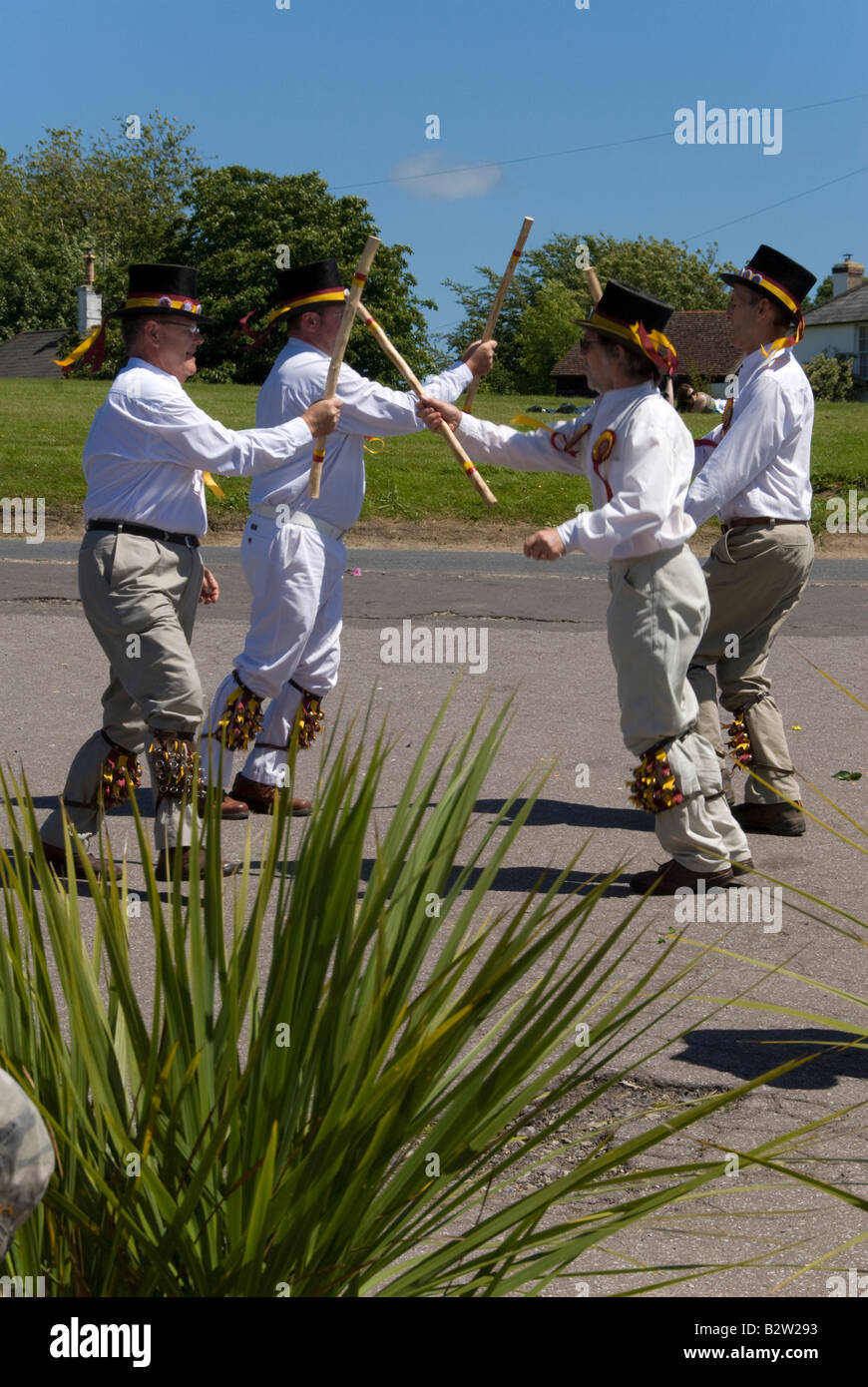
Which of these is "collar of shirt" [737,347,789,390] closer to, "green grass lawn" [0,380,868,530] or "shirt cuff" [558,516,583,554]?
"shirt cuff" [558,516,583,554]

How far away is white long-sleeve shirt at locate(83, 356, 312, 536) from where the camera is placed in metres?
5.52

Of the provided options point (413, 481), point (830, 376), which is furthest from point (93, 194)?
point (413, 481)

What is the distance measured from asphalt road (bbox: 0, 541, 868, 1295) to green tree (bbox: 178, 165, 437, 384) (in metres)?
39.1

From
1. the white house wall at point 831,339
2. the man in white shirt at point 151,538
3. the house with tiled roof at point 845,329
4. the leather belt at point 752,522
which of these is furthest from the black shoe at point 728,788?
the white house wall at point 831,339

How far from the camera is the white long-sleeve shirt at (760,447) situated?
6.20m

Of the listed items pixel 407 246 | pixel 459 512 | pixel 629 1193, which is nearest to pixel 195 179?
pixel 407 246

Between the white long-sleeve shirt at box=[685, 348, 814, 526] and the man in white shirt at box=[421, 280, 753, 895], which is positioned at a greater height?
the white long-sleeve shirt at box=[685, 348, 814, 526]

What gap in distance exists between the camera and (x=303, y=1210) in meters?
1.95

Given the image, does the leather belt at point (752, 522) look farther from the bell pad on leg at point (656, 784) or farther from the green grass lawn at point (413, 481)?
the green grass lawn at point (413, 481)

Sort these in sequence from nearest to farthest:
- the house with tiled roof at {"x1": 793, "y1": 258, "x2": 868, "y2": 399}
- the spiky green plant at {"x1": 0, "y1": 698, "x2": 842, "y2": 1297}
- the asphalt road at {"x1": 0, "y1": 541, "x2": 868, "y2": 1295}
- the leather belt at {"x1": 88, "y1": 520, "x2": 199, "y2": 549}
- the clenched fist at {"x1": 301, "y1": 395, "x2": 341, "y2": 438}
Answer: the spiky green plant at {"x1": 0, "y1": 698, "x2": 842, "y2": 1297} < the asphalt road at {"x1": 0, "y1": 541, "x2": 868, "y2": 1295} < the leather belt at {"x1": 88, "y1": 520, "x2": 199, "y2": 549} < the clenched fist at {"x1": 301, "y1": 395, "x2": 341, "y2": 438} < the house with tiled roof at {"x1": 793, "y1": 258, "x2": 868, "y2": 399}

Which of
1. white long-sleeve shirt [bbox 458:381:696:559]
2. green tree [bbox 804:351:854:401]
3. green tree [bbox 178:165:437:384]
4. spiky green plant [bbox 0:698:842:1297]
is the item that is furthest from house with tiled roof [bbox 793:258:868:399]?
spiky green plant [bbox 0:698:842:1297]

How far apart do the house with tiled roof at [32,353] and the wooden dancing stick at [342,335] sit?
176ft
